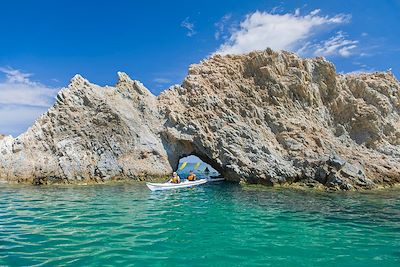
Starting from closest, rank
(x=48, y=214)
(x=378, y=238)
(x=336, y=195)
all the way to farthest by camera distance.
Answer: (x=378, y=238)
(x=48, y=214)
(x=336, y=195)

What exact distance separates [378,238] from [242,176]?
24719 mm

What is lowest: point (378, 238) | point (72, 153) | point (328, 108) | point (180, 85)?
point (378, 238)

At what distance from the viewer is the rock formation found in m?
37.5

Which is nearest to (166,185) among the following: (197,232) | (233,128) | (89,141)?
(233,128)

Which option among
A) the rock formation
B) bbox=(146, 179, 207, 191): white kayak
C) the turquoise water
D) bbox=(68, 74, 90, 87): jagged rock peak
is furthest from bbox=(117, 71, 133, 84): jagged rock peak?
the turquoise water

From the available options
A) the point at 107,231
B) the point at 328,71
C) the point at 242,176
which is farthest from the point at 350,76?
the point at 107,231

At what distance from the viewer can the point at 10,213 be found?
61.4ft

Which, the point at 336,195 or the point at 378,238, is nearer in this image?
the point at 378,238

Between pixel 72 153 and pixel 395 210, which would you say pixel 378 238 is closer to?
pixel 395 210

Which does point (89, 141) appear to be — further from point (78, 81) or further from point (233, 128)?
point (233, 128)

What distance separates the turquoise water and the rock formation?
1328 cm

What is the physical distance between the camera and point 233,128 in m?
41.4

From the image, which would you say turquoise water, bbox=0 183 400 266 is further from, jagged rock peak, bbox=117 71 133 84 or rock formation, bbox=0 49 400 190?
jagged rock peak, bbox=117 71 133 84

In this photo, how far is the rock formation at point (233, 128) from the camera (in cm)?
3748
